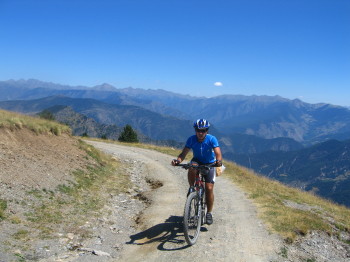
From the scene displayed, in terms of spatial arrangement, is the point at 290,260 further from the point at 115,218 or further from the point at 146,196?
the point at 146,196

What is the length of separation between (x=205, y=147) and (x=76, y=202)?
5.97 metres

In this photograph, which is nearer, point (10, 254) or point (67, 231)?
point (10, 254)

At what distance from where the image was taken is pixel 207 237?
9.38 m

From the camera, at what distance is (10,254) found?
693cm

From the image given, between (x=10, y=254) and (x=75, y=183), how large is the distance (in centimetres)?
729

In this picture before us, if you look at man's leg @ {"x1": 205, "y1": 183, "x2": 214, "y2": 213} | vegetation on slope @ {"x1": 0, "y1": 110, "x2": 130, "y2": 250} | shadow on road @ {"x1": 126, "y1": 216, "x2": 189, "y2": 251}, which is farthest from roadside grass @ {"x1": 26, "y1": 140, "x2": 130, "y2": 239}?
man's leg @ {"x1": 205, "y1": 183, "x2": 214, "y2": 213}

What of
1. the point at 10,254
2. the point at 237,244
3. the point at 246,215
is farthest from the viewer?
the point at 246,215

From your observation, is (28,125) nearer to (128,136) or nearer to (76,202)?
(76,202)

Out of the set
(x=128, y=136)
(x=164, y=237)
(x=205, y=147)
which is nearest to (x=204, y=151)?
(x=205, y=147)

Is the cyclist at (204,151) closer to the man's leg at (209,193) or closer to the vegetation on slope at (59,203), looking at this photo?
the man's leg at (209,193)

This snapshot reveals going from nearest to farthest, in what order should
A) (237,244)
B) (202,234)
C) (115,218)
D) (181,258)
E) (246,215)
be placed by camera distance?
(181,258)
(237,244)
(202,234)
(115,218)
(246,215)

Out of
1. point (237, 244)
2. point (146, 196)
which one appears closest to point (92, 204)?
point (146, 196)

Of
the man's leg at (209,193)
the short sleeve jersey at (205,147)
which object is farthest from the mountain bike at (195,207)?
the short sleeve jersey at (205,147)

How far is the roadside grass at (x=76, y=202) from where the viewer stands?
941 centimetres
